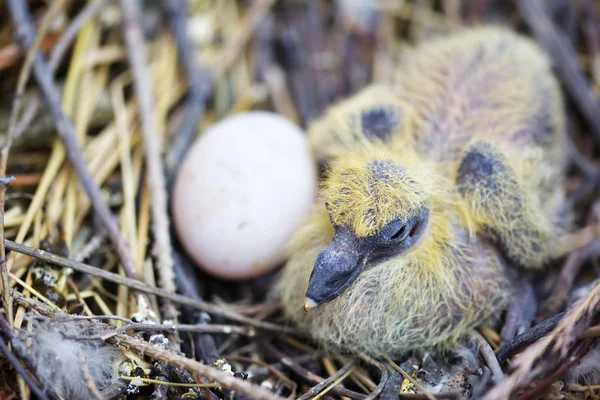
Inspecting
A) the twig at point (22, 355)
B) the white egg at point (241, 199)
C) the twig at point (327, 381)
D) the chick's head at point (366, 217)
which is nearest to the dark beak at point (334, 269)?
the chick's head at point (366, 217)

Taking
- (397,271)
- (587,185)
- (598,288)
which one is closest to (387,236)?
(397,271)

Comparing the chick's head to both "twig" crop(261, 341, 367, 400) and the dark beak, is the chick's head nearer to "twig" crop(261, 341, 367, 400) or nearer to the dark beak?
the dark beak

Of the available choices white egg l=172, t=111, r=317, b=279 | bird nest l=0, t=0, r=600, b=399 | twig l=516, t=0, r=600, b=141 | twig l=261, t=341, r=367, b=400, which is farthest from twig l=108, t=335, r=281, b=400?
twig l=516, t=0, r=600, b=141

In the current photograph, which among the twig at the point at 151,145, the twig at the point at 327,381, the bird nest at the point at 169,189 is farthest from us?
the twig at the point at 151,145

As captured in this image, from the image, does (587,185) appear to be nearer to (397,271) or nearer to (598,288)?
(598,288)

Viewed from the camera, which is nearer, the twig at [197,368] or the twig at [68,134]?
the twig at [197,368]

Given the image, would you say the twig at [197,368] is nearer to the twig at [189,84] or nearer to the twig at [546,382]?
the twig at [546,382]

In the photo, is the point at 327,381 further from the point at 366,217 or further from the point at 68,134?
the point at 68,134
